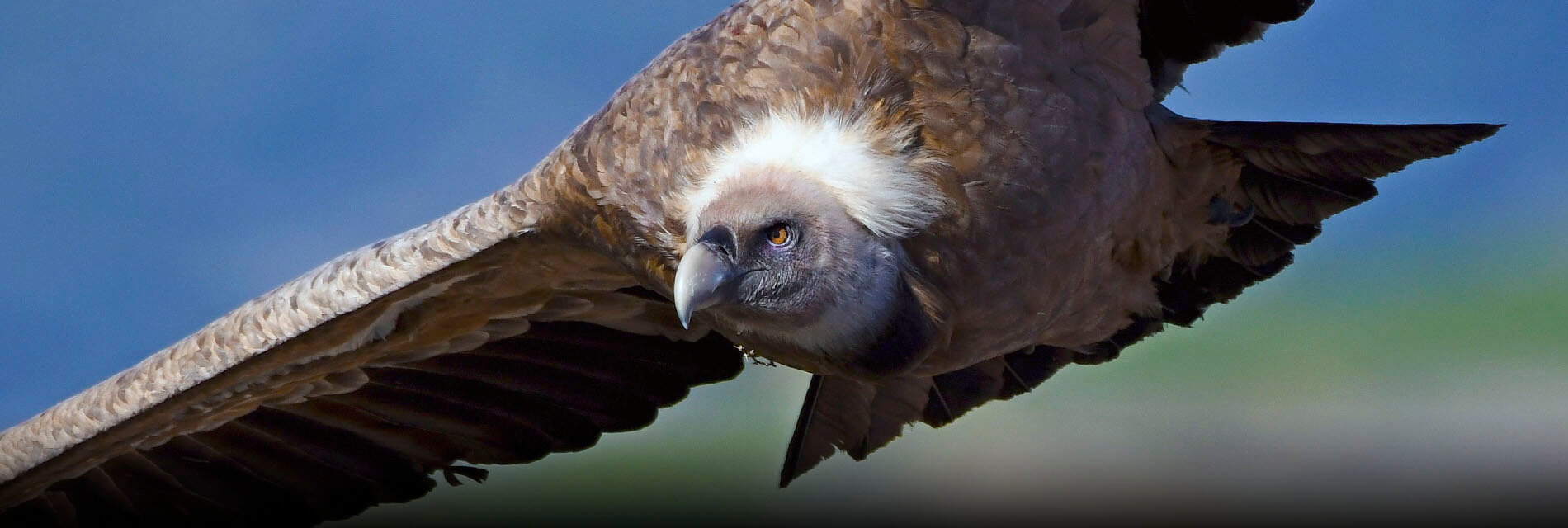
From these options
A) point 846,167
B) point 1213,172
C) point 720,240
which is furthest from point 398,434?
point 1213,172

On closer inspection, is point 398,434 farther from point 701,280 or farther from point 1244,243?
point 1244,243

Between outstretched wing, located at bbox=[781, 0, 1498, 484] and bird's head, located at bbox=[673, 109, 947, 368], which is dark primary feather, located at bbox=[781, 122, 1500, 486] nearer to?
outstretched wing, located at bbox=[781, 0, 1498, 484]

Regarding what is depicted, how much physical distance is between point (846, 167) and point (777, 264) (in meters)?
0.27

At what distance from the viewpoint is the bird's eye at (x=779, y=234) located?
3.32 m

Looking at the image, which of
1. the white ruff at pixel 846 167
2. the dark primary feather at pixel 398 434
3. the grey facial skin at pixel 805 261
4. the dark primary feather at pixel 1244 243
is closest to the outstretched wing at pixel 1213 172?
the dark primary feather at pixel 1244 243

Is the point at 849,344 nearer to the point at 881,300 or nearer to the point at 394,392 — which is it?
the point at 881,300

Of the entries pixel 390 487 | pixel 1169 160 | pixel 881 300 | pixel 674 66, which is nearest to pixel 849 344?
pixel 881 300

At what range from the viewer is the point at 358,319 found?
4660 mm

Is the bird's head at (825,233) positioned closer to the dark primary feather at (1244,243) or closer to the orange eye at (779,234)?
the orange eye at (779,234)

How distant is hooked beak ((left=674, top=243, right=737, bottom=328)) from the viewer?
318cm

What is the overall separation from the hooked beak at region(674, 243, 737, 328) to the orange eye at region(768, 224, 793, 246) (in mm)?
126

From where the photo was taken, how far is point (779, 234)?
3.32 m

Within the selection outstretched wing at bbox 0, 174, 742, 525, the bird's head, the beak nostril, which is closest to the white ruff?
the bird's head

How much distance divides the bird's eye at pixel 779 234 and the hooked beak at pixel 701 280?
0.41 ft
